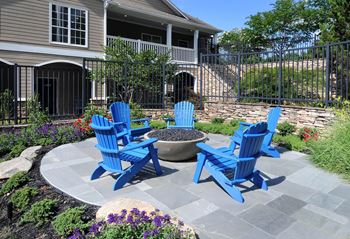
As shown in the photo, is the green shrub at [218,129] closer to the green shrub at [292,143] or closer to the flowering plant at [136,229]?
the green shrub at [292,143]

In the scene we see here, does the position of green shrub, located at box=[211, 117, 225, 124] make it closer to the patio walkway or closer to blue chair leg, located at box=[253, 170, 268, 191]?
the patio walkway

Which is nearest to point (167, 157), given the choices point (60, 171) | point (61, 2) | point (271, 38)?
point (60, 171)

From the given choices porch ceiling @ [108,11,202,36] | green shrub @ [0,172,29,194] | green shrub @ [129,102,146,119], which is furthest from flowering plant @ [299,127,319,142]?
porch ceiling @ [108,11,202,36]

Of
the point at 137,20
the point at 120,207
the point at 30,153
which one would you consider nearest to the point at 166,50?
the point at 137,20

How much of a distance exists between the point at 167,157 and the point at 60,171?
185cm

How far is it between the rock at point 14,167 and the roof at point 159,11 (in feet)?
37.2

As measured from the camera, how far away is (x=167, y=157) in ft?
17.0

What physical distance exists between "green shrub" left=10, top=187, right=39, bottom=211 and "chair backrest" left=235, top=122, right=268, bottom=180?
274 centimetres

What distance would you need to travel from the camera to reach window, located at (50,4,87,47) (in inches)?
508

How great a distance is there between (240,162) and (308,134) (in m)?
4.16

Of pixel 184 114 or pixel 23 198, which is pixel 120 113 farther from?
pixel 23 198

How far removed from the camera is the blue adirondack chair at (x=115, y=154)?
3842 mm

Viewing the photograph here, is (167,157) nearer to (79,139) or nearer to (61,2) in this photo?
(79,139)

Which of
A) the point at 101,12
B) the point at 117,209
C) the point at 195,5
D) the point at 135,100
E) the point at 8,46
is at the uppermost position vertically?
the point at 195,5
